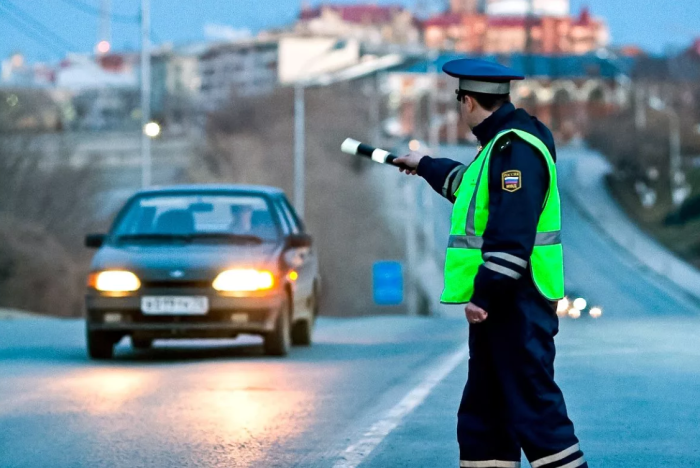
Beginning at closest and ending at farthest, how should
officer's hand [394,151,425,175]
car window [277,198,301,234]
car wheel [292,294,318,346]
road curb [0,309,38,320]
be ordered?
1. officer's hand [394,151,425,175]
2. car window [277,198,301,234]
3. car wheel [292,294,318,346]
4. road curb [0,309,38,320]

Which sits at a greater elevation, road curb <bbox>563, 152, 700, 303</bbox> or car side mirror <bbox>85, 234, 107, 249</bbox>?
car side mirror <bbox>85, 234, 107, 249</bbox>

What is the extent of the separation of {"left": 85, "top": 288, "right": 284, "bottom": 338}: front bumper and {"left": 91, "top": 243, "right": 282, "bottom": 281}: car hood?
0.17 m

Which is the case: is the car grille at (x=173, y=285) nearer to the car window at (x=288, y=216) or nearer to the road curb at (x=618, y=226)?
the car window at (x=288, y=216)

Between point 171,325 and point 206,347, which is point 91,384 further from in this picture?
point 206,347

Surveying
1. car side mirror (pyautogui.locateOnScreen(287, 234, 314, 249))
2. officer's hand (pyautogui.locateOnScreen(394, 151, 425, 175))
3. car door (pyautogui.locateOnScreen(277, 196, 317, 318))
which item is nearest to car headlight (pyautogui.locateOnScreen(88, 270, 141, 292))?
car door (pyautogui.locateOnScreen(277, 196, 317, 318))

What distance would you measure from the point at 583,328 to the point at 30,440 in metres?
12.6

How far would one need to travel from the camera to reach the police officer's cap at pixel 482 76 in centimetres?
603

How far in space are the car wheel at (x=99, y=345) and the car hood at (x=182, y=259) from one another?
1.95ft

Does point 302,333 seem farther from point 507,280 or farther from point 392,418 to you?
Answer: point 507,280

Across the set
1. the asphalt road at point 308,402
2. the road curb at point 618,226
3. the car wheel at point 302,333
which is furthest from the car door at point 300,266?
the road curb at point 618,226

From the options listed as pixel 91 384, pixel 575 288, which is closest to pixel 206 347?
pixel 91 384

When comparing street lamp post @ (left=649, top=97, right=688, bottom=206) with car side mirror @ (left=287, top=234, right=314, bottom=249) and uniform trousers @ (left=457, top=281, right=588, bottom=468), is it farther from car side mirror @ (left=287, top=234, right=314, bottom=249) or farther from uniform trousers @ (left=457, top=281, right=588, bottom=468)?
uniform trousers @ (left=457, top=281, right=588, bottom=468)

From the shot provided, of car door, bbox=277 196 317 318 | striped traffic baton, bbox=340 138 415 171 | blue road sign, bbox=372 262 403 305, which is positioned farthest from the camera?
blue road sign, bbox=372 262 403 305

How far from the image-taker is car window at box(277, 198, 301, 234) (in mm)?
16497
